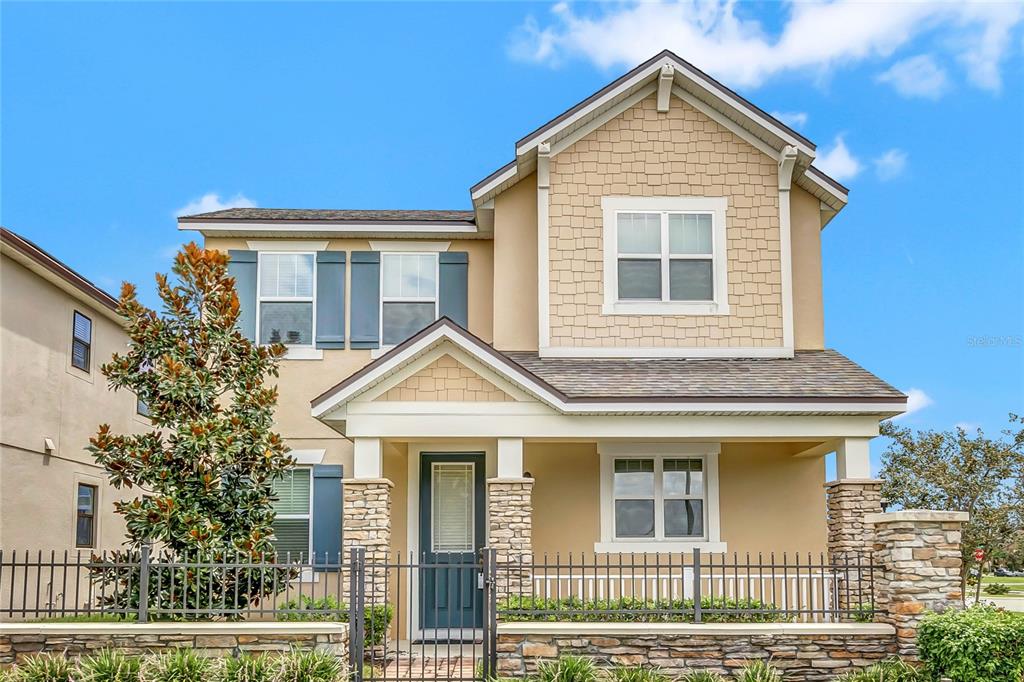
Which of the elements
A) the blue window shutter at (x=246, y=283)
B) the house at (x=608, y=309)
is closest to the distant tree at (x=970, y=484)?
the house at (x=608, y=309)

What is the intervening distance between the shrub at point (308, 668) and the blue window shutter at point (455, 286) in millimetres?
6962

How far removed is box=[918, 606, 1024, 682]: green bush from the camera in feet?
37.1

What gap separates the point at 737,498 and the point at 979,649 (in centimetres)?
536

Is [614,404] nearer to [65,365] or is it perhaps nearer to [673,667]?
[673,667]

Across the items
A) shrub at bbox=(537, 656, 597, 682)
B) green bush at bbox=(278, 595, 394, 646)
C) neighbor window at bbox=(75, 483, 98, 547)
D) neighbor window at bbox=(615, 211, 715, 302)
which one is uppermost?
neighbor window at bbox=(615, 211, 715, 302)

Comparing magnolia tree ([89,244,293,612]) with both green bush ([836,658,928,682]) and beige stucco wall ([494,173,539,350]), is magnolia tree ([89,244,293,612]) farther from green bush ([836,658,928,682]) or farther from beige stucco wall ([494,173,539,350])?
green bush ([836,658,928,682])

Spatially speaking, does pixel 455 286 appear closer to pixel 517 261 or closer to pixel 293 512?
pixel 517 261

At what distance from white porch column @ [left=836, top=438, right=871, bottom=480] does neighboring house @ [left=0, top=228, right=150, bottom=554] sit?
40.5 ft

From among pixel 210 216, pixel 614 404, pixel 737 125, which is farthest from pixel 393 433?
pixel 737 125

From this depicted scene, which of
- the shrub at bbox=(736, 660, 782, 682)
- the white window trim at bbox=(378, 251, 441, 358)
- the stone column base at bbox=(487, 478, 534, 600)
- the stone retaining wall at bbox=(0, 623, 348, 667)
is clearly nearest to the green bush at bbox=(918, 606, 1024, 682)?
the shrub at bbox=(736, 660, 782, 682)

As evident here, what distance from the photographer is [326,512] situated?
16.8m

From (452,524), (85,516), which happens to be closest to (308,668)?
(452,524)

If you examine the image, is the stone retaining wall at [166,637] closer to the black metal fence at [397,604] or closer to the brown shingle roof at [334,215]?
the black metal fence at [397,604]

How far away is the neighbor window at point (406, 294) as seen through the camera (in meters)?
17.6
